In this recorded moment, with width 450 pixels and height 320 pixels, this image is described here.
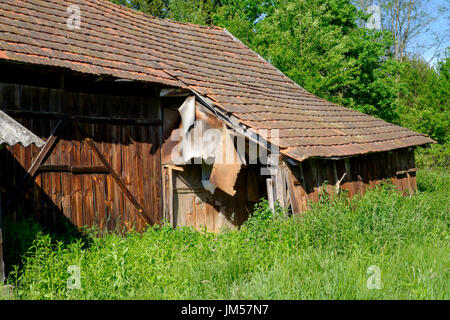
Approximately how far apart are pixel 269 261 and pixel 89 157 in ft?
12.3

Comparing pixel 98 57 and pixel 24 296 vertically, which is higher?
pixel 98 57

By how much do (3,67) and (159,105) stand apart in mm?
3126

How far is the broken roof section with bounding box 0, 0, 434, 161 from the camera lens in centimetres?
729

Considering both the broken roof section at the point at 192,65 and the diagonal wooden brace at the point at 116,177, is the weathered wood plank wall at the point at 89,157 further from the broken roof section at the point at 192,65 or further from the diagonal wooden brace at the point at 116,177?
the broken roof section at the point at 192,65

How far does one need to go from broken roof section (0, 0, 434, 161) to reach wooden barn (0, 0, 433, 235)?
0.04m

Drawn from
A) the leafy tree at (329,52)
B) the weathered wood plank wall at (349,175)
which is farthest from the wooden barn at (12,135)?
the leafy tree at (329,52)

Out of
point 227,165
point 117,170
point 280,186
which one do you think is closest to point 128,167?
point 117,170

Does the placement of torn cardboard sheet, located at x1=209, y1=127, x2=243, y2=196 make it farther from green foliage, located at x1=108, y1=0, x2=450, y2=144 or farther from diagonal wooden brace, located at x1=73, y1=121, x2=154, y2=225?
green foliage, located at x1=108, y1=0, x2=450, y2=144

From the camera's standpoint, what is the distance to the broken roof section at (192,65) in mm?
7293

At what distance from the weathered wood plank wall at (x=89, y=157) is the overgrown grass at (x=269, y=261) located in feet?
2.07

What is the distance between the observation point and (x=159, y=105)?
8.90 m

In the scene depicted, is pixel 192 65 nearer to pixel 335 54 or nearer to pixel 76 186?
pixel 76 186
